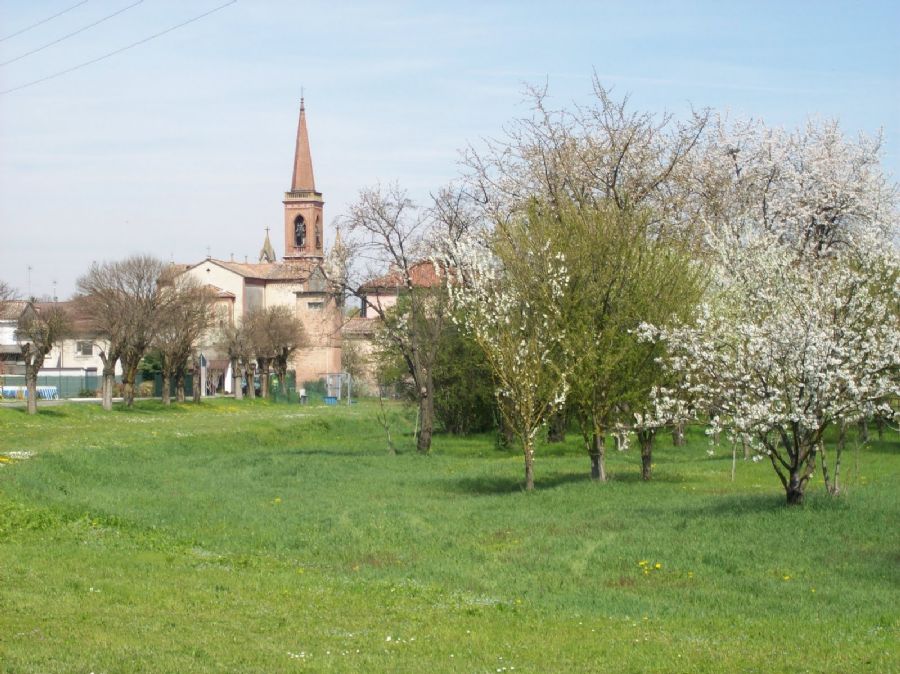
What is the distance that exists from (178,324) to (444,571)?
5970 cm

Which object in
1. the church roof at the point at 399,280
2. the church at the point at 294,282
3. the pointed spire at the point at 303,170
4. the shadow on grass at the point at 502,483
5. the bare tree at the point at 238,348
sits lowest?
the shadow on grass at the point at 502,483

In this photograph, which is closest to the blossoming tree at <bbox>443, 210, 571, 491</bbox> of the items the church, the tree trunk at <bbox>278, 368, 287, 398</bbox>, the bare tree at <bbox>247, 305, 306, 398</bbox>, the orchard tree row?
the orchard tree row

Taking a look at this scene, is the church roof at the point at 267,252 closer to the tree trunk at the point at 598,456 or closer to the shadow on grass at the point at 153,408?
the shadow on grass at the point at 153,408

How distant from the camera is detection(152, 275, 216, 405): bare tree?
7069 centimetres

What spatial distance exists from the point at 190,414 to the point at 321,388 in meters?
37.7

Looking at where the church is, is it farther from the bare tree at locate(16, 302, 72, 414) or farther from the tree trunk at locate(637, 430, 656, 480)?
the tree trunk at locate(637, 430, 656, 480)

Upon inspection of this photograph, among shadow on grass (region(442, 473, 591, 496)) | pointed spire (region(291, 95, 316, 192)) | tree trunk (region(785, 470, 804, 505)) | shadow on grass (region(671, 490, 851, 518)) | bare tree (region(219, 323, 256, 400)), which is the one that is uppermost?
pointed spire (region(291, 95, 316, 192))

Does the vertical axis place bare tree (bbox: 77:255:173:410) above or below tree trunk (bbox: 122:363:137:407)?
above

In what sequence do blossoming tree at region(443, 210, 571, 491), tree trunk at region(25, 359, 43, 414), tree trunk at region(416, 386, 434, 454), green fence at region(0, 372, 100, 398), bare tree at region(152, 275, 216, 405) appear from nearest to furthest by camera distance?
1. blossoming tree at region(443, 210, 571, 491)
2. tree trunk at region(416, 386, 434, 454)
3. tree trunk at region(25, 359, 43, 414)
4. bare tree at region(152, 275, 216, 405)
5. green fence at region(0, 372, 100, 398)

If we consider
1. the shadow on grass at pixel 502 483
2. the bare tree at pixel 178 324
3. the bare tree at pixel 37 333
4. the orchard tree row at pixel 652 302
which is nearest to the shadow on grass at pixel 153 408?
the bare tree at pixel 178 324

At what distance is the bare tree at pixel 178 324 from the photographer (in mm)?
70688

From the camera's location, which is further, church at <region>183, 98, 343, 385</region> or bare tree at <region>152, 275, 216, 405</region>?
church at <region>183, 98, 343, 385</region>

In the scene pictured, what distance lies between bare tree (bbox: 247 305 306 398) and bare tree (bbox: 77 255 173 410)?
16202 mm

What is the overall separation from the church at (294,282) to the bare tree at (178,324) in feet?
31.1
